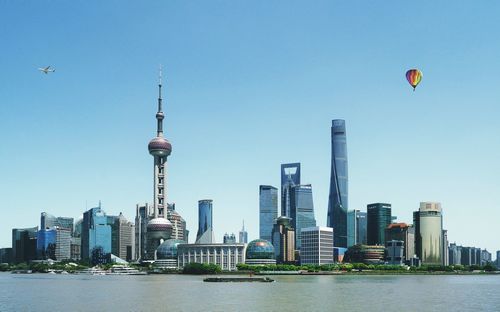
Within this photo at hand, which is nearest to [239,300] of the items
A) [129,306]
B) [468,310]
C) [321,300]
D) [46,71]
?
[321,300]

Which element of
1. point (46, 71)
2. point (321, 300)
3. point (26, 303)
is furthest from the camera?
point (321, 300)

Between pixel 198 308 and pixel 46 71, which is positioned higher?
pixel 46 71

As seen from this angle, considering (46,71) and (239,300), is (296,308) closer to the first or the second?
(239,300)

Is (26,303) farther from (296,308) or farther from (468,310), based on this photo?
(468,310)

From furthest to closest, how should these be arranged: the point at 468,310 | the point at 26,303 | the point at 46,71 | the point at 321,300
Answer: the point at 321,300
the point at 26,303
the point at 468,310
the point at 46,71

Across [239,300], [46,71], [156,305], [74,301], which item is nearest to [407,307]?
[239,300]

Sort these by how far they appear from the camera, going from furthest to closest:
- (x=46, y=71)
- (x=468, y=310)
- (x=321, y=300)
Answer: (x=321, y=300)
(x=468, y=310)
(x=46, y=71)

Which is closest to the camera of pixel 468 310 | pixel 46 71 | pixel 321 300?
pixel 46 71

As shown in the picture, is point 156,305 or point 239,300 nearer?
point 156,305

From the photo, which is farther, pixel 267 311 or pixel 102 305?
pixel 102 305
